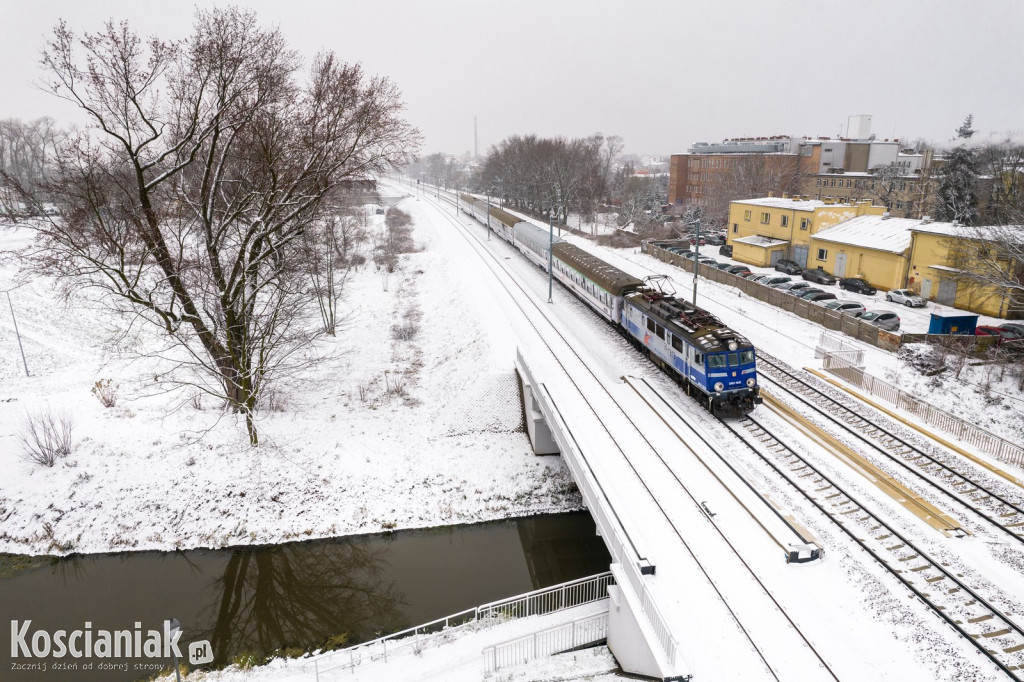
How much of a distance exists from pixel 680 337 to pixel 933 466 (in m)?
8.90

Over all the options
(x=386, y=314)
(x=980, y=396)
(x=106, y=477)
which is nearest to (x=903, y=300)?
(x=980, y=396)

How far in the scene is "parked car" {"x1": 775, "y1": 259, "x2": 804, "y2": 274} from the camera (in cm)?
4712

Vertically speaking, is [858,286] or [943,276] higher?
[943,276]

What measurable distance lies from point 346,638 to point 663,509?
9.82 metres

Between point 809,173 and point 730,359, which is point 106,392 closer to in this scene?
point 730,359

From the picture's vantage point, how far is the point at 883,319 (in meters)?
31.5

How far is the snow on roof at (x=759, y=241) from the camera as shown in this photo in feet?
165

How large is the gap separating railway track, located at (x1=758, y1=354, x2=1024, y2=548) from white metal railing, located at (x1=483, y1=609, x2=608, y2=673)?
33.4 ft

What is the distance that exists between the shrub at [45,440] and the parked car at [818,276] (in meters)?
46.9

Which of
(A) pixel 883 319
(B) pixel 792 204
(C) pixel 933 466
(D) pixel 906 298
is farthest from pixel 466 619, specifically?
(B) pixel 792 204

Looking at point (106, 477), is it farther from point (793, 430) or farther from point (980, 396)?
point (980, 396)

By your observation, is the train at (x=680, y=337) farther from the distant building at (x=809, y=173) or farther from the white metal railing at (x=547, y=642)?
the distant building at (x=809, y=173)

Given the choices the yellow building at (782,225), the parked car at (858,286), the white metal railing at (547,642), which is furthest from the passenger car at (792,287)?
the white metal railing at (547,642)

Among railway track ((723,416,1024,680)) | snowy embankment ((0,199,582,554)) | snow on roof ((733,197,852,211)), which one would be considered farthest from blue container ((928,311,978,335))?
snow on roof ((733,197,852,211))
